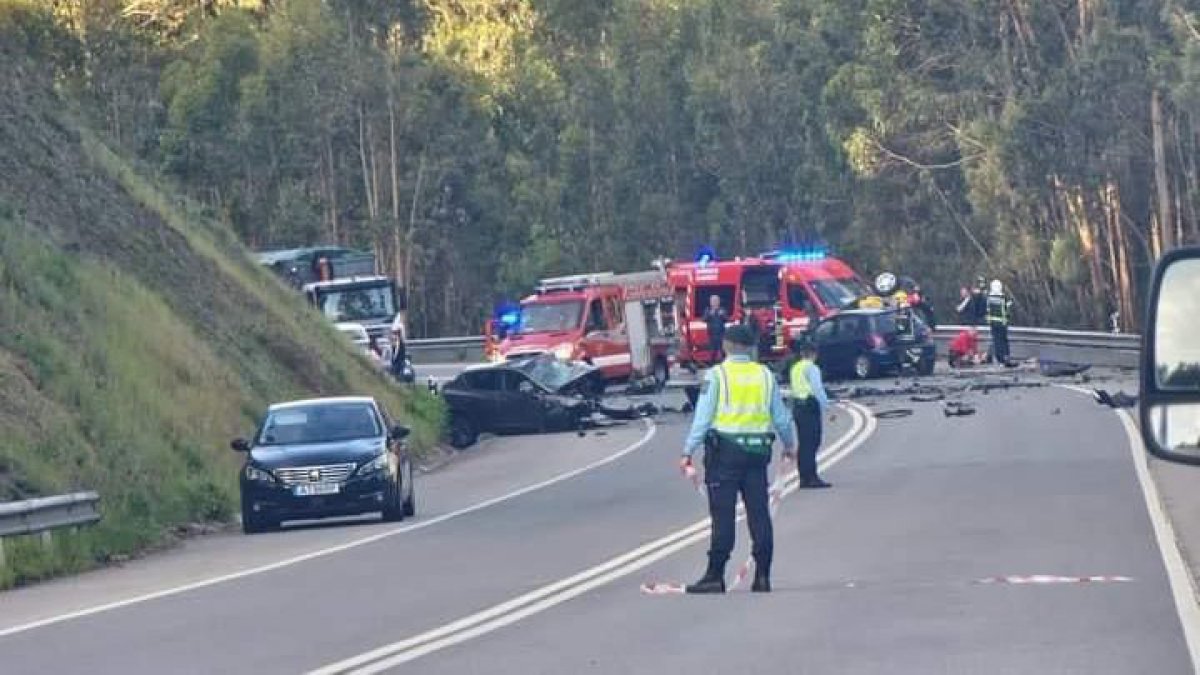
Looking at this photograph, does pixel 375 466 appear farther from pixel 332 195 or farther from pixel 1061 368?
pixel 332 195

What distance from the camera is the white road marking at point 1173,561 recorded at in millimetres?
13836

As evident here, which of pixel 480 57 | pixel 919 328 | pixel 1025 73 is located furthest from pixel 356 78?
pixel 919 328

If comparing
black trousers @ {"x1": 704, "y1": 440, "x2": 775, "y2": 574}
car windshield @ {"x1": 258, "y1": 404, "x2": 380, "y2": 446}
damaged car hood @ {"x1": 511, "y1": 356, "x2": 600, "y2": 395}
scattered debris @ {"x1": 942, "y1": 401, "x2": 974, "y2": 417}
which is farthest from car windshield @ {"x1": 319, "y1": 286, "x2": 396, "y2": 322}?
black trousers @ {"x1": 704, "y1": 440, "x2": 775, "y2": 574}

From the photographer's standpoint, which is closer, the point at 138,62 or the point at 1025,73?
the point at 1025,73

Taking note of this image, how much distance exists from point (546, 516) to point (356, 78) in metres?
52.7

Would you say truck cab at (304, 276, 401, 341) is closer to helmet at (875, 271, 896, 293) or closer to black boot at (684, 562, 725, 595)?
helmet at (875, 271, 896, 293)

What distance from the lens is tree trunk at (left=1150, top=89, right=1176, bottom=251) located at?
60.4 meters

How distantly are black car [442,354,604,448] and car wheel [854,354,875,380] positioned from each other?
8.75 meters

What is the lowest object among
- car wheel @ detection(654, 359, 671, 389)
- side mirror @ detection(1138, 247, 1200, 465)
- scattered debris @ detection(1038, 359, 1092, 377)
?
scattered debris @ detection(1038, 359, 1092, 377)

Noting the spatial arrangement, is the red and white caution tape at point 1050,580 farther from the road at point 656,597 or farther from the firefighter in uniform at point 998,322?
the firefighter in uniform at point 998,322

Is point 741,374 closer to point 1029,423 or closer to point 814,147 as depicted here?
point 1029,423

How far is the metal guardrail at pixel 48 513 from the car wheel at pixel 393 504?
3.19 m


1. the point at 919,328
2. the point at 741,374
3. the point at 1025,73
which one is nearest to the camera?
the point at 741,374

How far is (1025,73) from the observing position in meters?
66.8
